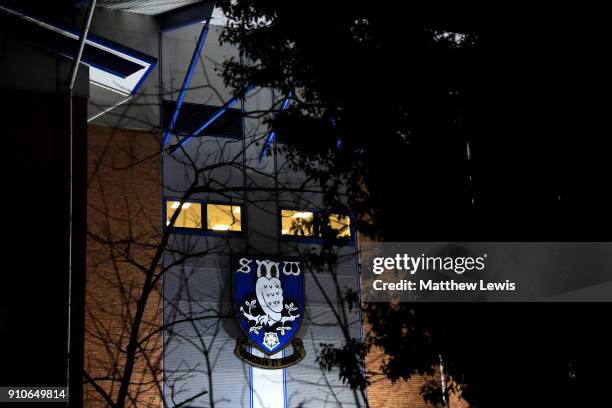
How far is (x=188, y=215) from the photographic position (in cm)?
1659

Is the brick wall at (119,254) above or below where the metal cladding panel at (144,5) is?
below

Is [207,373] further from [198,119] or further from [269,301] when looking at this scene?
[198,119]

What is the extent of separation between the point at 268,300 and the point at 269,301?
30 millimetres

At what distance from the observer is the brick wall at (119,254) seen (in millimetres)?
15188

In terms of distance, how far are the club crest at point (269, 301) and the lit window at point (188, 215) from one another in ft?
A: 3.93

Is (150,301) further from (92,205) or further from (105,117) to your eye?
(105,117)

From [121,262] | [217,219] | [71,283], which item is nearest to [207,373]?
[121,262]

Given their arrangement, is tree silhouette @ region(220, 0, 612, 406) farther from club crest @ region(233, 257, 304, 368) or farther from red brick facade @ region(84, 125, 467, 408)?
club crest @ region(233, 257, 304, 368)

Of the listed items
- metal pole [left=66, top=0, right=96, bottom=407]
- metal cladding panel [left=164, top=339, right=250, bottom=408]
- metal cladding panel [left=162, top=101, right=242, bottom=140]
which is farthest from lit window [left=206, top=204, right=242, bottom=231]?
metal pole [left=66, top=0, right=96, bottom=407]

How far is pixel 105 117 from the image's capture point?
16.4m

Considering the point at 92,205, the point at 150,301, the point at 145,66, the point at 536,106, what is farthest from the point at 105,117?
the point at 536,106

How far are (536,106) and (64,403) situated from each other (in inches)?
288

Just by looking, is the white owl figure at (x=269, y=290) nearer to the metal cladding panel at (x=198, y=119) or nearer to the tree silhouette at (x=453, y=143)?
the metal cladding panel at (x=198, y=119)

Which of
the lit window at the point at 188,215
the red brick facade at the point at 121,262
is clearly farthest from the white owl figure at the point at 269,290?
the red brick facade at the point at 121,262
